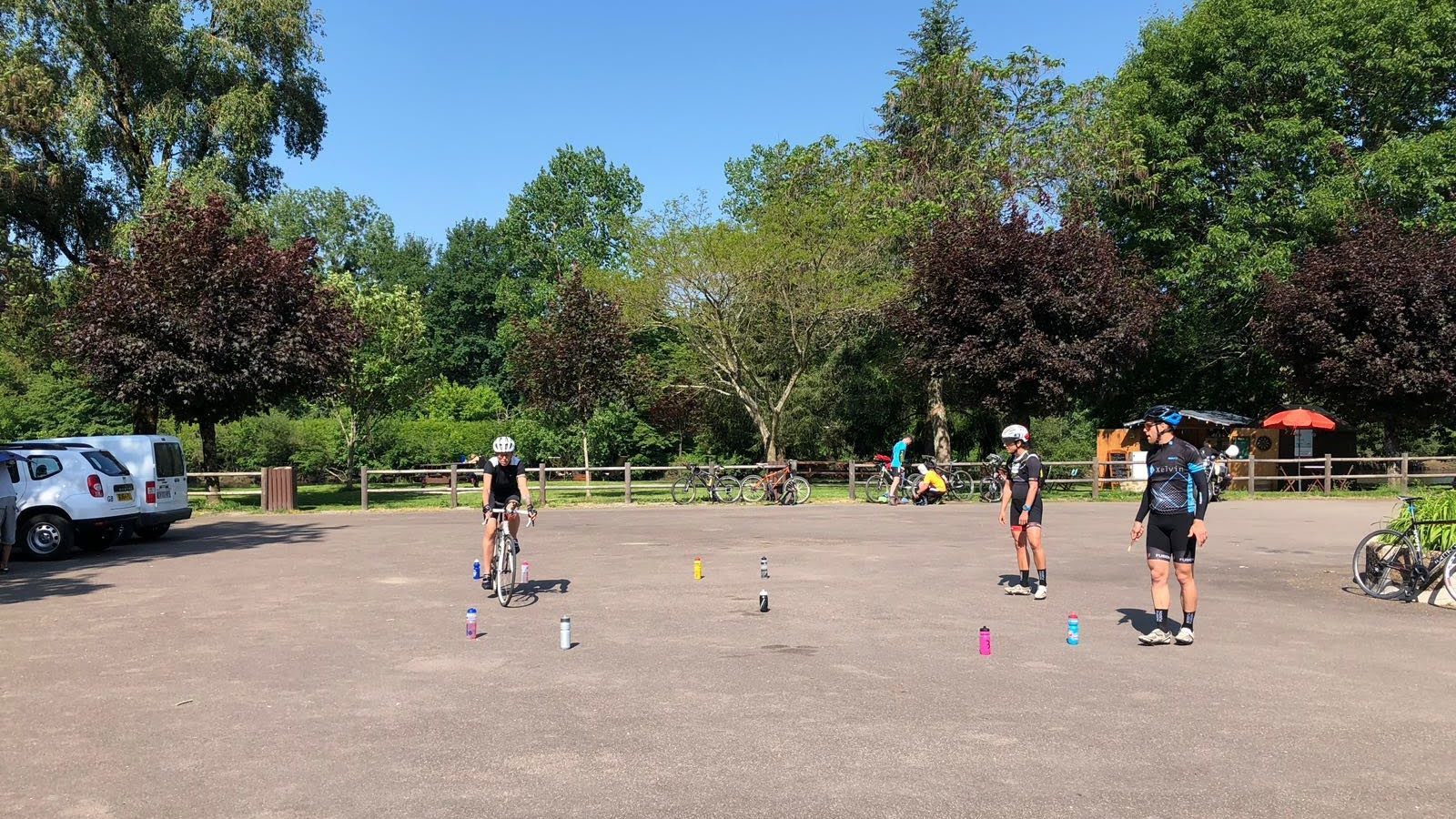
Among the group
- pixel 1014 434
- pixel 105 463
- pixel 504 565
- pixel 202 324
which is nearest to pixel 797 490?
pixel 1014 434

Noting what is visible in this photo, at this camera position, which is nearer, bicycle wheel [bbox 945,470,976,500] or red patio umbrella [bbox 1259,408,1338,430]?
bicycle wheel [bbox 945,470,976,500]

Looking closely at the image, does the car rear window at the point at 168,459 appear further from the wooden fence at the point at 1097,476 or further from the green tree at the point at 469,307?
the green tree at the point at 469,307

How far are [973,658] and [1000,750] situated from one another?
2.35 meters

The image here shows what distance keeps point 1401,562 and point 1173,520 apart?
4.07 metres

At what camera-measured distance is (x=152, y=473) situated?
17.4m

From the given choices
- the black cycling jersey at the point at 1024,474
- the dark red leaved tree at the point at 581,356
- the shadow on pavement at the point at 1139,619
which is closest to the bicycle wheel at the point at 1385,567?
the shadow on pavement at the point at 1139,619

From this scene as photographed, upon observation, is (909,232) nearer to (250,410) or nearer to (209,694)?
(250,410)

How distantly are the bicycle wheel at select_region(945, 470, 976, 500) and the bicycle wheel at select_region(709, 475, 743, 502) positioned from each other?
5553 millimetres

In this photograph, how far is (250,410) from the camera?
1062 inches

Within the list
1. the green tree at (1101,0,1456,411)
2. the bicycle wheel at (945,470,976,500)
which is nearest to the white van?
the bicycle wheel at (945,470,976,500)

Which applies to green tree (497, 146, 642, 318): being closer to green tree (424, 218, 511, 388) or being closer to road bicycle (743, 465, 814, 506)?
green tree (424, 218, 511, 388)

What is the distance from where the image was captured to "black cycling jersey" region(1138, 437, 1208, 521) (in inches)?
334

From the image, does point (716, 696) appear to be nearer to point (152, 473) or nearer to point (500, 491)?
point (500, 491)

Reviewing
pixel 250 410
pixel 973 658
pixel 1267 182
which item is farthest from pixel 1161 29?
pixel 973 658
